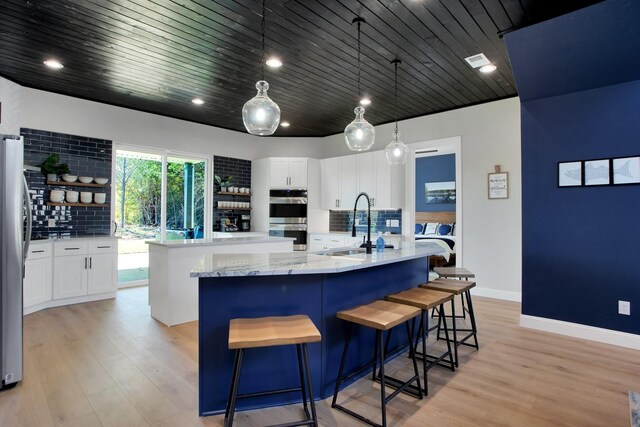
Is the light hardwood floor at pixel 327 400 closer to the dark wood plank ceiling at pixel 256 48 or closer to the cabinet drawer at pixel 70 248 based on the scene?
the cabinet drawer at pixel 70 248

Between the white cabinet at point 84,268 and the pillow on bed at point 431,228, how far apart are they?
6.54m

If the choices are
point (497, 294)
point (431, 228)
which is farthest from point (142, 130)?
point (431, 228)

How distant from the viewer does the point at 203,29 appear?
10.2ft

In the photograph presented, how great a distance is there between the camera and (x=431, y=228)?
8.27 m

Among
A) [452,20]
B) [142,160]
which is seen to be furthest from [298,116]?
[452,20]

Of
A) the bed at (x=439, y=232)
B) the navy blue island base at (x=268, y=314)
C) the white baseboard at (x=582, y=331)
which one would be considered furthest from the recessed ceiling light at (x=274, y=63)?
the bed at (x=439, y=232)

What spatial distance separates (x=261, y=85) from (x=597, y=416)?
310 centimetres

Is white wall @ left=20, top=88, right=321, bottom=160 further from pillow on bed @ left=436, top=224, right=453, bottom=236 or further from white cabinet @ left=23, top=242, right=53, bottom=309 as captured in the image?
pillow on bed @ left=436, top=224, right=453, bottom=236

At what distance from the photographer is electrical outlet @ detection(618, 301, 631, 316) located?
3152 mm

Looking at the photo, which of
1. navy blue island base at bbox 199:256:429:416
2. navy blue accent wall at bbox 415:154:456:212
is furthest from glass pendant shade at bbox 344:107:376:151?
navy blue accent wall at bbox 415:154:456:212

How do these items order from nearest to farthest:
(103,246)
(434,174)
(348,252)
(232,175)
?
1. (348,252)
2. (103,246)
3. (232,175)
4. (434,174)

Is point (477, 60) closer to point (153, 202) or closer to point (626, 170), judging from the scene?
point (626, 170)

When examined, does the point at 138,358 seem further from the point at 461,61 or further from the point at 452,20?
the point at 461,61

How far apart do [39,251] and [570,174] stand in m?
6.13
